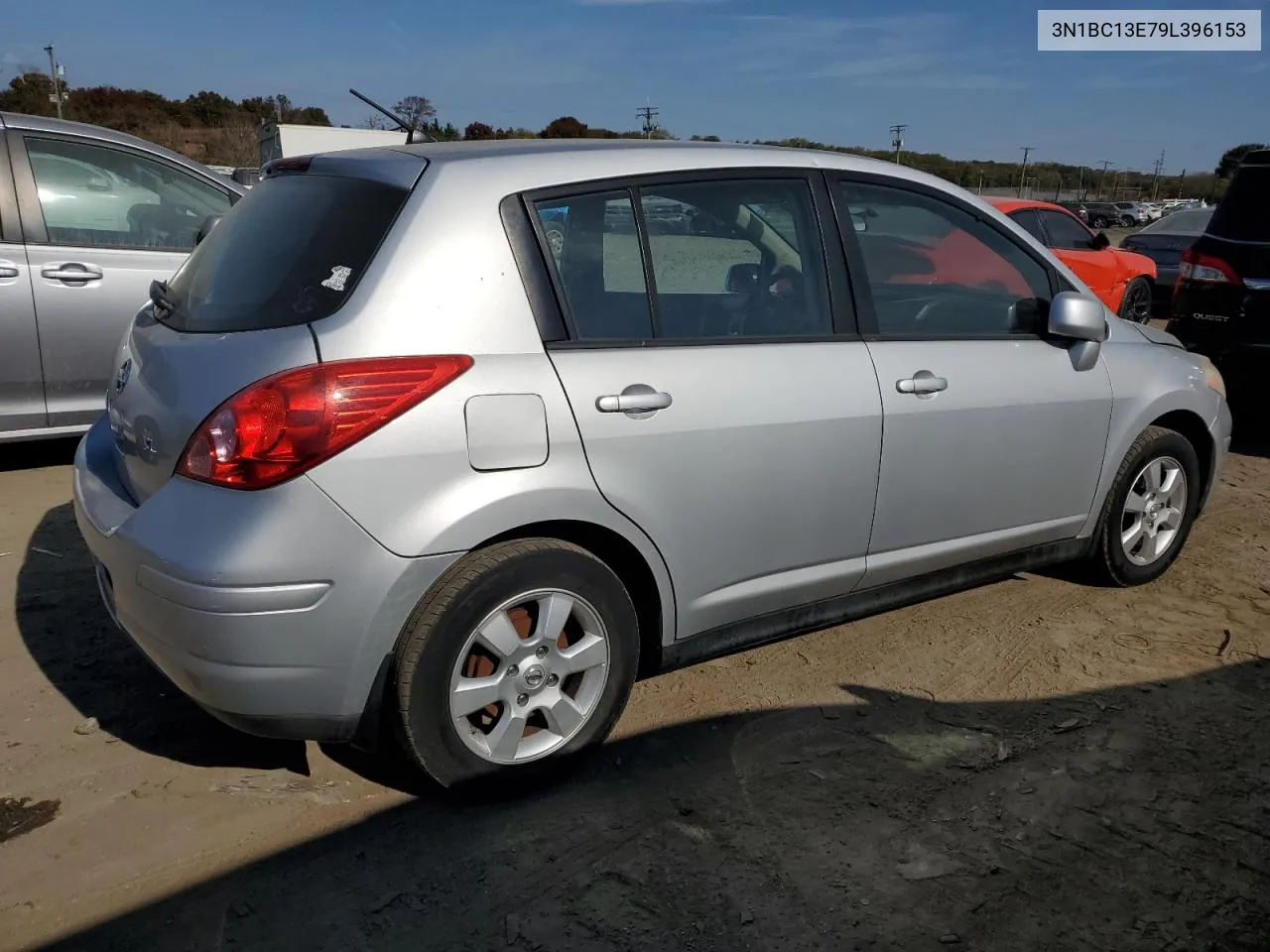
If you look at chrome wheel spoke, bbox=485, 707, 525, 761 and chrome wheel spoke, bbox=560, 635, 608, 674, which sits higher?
chrome wheel spoke, bbox=560, 635, 608, 674

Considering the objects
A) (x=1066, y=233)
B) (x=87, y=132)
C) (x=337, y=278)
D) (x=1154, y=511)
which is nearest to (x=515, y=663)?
(x=337, y=278)

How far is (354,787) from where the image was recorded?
9.66 feet

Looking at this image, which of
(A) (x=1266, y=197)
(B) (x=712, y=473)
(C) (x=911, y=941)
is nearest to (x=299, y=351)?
(B) (x=712, y=473)

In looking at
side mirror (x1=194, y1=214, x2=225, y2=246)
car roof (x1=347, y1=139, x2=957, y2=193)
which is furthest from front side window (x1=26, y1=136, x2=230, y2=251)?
car roof (x1=347, y1=139, x2=957, y2=193)

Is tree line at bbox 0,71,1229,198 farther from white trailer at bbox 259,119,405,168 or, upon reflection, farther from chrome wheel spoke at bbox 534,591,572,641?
chrome wheel spoke at bbox 534,591,572,641

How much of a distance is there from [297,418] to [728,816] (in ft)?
4.94

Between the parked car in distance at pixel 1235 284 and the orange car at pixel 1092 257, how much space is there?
3266 millimetres

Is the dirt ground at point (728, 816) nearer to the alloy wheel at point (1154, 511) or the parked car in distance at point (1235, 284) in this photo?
the alloy wheel at point (1154, 511)

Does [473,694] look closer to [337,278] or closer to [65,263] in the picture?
[337,278]

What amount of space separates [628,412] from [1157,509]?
2.75 m

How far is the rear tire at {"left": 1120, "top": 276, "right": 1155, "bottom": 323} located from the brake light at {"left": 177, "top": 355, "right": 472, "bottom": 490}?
1149cm

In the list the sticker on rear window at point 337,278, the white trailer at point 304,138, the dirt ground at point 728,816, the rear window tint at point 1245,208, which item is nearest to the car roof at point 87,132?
the dirt ground at point 728,816

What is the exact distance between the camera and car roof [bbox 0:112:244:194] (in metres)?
5.47

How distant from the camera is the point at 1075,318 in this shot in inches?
146
